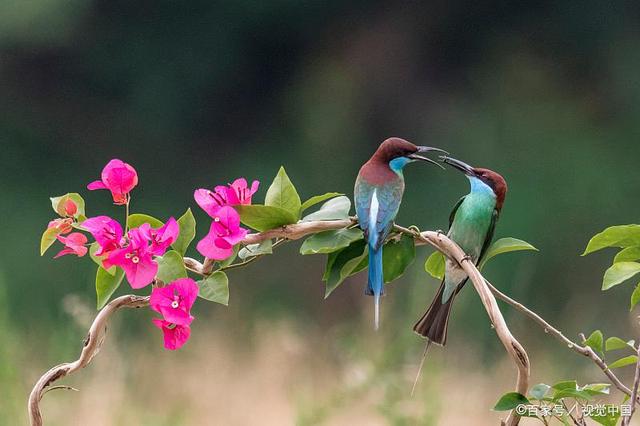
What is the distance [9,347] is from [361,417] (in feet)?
2.66

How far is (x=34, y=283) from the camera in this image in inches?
206

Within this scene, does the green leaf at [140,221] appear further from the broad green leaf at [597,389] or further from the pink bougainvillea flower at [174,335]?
the broad green leaf at [597,389]

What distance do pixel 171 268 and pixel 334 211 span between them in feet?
0.41

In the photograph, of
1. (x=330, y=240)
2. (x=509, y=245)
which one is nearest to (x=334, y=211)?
(x=330, y=240)

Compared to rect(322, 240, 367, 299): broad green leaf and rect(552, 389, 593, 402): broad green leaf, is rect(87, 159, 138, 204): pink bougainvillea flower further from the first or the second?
rect(552, 389, 593, 402): broad green leaf

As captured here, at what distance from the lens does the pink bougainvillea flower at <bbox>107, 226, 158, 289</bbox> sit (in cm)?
69

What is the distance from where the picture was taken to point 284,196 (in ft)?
2.46

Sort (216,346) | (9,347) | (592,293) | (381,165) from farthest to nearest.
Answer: (592,293)
(216,346)
(9,347)
(381,165)

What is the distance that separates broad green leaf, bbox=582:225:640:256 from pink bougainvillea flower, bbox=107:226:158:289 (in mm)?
300

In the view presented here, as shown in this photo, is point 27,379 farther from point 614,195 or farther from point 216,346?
point 614,195

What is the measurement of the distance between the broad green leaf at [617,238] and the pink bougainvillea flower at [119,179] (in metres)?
0.32

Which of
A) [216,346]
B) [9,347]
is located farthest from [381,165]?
[216,346]

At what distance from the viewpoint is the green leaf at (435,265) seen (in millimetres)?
852

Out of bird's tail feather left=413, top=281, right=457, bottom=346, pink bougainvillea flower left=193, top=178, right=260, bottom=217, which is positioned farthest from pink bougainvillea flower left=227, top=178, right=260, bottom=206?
bird's tail feather left=413, top=281, right=457, bottom=346
